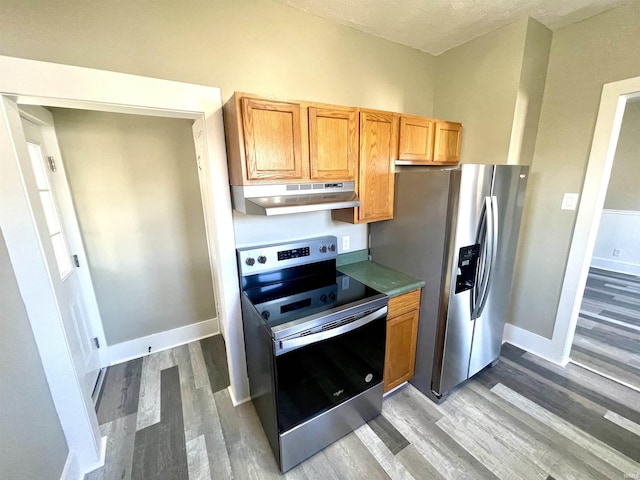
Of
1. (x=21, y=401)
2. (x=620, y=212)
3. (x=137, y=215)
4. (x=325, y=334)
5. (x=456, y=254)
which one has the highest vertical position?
(x=137, y=215)

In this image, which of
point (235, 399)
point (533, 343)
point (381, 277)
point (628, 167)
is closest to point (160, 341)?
point (235, 399)

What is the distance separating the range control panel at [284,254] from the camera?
1760 millimetres

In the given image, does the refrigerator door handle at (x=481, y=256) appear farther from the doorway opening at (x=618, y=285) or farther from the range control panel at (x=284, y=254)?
the doorway opening at (x=618, y=285)

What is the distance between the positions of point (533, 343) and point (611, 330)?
1162 mm

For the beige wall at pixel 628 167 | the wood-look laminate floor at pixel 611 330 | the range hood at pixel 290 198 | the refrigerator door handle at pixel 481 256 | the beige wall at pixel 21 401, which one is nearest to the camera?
the beige wall at pixel 21 401

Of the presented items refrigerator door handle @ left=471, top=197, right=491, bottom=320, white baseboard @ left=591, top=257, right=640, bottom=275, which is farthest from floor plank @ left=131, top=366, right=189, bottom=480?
white baseboard @ left=591, top=257, right=640, bottom=275

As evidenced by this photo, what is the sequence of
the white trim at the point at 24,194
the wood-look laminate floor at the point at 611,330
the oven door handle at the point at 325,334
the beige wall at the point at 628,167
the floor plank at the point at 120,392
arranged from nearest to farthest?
the white trim at the point at 24,194
the oven door handle at the point at 325,334
the floor plank at the point at 120,392
the wood-look laminate floor at the point at 611,330
the beige wall at the point at 628,167

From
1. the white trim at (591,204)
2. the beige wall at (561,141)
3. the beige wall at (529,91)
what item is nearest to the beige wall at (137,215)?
the beige wall at (529,91)

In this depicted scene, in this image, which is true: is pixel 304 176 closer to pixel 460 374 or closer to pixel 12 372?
pixel 12 372

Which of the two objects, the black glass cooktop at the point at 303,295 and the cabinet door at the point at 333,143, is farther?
the cabinet door at the point at 333,143

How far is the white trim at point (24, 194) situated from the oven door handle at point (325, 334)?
69 cm

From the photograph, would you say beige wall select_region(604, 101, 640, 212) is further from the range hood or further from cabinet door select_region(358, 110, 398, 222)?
the range hood

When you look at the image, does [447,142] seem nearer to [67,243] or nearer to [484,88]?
[484,88]

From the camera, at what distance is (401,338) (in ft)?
6.30
